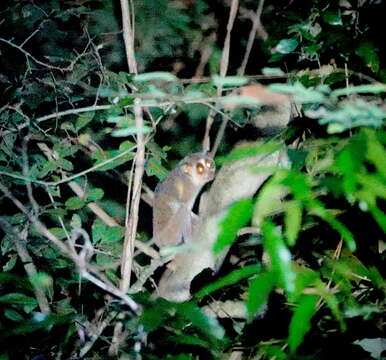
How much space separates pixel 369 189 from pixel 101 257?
1687 mm

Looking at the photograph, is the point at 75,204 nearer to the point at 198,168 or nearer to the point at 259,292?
the point at 198,168

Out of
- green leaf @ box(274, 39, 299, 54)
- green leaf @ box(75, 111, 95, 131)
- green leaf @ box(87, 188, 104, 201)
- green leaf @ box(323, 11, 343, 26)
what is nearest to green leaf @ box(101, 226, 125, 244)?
green leaf @ box(87, 188, 104, 201)

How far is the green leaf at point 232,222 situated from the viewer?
0.71 metres

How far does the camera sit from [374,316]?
4.11ft

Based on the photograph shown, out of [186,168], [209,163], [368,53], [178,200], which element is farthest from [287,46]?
[178,200]

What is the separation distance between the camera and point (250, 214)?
2.42 ft

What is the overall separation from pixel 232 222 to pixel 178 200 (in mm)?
2317

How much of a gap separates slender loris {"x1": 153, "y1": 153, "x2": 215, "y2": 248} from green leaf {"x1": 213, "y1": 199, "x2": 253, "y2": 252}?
6.91 ft

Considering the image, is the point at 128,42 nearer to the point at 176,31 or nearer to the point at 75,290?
the point at 75,290

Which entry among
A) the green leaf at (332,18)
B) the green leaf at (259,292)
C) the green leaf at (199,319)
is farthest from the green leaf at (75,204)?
the green leaf at (259,292)

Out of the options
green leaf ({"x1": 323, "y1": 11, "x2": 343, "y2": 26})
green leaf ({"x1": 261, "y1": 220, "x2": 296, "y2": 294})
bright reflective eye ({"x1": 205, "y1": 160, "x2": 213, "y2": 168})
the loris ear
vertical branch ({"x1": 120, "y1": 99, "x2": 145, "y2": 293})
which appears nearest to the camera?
green leaf ({"x1": 261, "y1": 220, "x2": 296, "y2": 294})

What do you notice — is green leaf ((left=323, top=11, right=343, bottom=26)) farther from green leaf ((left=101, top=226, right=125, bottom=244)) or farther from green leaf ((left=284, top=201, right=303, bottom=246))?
green leaf ((left=101, top=226, right=125, bottom=244))

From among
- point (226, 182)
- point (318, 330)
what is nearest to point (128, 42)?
point (226, 182)

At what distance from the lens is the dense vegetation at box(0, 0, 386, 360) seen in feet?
2.54
